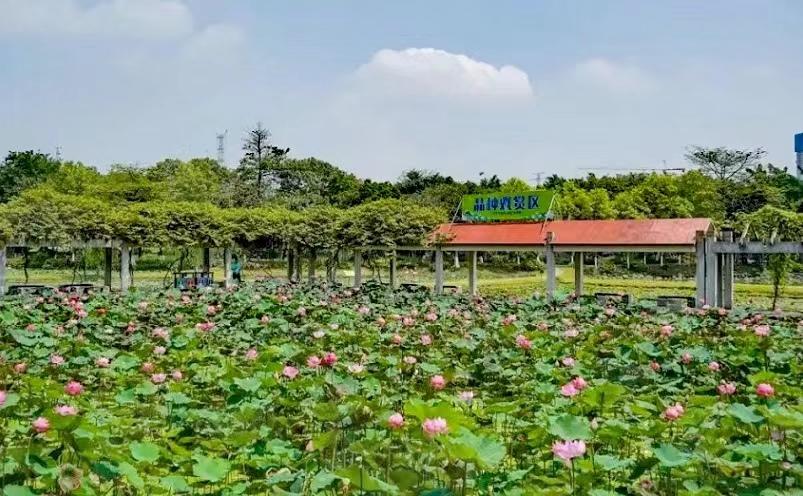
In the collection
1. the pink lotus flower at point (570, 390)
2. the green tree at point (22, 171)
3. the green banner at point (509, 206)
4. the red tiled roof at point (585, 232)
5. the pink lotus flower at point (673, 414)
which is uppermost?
the green tree at point (22, 171)

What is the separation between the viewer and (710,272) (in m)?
15.1

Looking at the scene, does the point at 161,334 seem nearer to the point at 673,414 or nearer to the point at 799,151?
the point at 673,414

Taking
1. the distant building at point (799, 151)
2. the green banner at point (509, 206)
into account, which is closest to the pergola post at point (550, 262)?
the green banner at point (509, 206)

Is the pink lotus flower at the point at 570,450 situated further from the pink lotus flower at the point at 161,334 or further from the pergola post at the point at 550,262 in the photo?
the pergola post at the point at 550,262

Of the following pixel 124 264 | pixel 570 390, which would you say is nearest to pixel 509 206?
pixel 124 264

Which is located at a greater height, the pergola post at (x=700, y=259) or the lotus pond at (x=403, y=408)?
the pergola post at (x=700, y=259)

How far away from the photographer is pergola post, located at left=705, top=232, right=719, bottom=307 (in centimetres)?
1491

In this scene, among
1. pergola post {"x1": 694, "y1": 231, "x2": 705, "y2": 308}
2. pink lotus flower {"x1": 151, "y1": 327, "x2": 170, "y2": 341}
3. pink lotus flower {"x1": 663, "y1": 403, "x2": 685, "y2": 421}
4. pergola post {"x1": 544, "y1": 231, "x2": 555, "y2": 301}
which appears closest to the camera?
pink lotus flower {"x1": 663, "y1": 403, "x2": 685, "y2": 421}

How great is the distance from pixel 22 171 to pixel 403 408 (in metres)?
48.9

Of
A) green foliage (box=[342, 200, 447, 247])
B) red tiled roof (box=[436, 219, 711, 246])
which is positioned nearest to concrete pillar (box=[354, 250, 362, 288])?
green foliage (box=[342, 200, 447, 247])

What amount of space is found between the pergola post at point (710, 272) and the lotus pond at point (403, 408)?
6253mm

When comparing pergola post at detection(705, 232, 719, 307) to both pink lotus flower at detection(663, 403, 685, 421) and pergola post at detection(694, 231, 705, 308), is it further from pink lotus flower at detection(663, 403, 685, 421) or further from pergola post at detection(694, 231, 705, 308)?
pink lotus flower at detection(663, 403, 685, 421)

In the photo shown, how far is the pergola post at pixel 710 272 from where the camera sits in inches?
587

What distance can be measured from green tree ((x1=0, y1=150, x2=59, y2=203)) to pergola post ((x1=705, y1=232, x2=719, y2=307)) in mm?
38196
